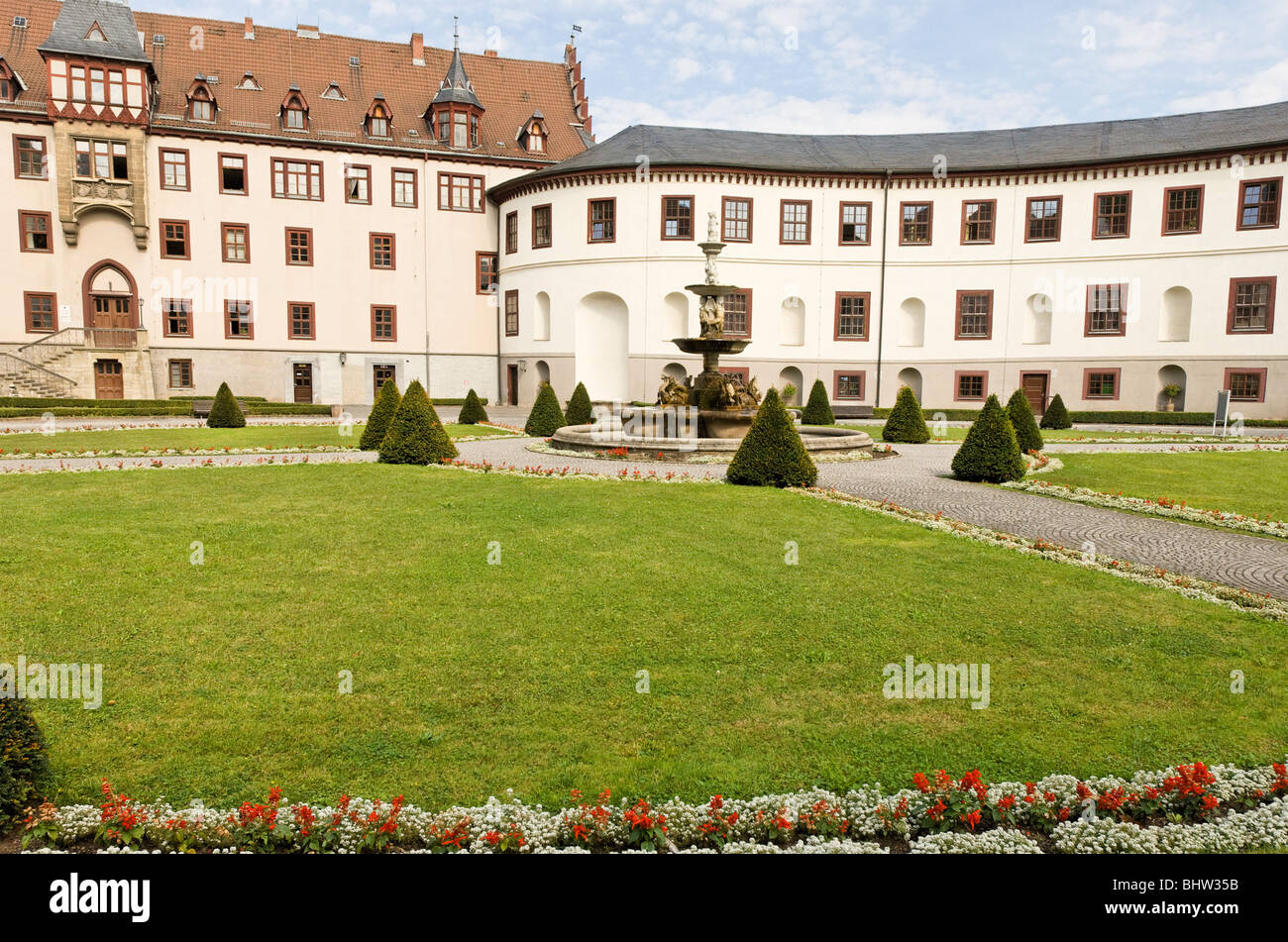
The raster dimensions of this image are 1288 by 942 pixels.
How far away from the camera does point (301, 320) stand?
41094mm

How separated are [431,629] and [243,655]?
1.47 m

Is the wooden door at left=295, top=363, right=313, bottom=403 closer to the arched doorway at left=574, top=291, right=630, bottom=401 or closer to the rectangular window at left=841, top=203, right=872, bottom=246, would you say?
the arched doorway at left=574, top=291, right=630, bottom=401

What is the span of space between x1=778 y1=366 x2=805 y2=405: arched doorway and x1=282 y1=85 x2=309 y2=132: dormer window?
25775mm

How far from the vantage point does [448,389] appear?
43031 millimetres

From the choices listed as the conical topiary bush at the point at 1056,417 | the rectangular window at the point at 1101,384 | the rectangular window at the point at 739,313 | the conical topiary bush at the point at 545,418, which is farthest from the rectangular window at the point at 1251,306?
the conical topiary bush at the point at 545,418

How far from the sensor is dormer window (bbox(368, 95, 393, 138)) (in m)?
41.2

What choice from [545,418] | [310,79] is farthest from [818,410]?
[310,79]

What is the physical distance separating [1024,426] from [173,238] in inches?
1465

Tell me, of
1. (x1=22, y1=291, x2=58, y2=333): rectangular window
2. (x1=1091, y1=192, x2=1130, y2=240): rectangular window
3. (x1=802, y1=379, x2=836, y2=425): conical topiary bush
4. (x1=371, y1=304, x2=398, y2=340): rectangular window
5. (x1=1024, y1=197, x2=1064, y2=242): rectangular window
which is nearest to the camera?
(x1=802, y1=379, x2=836, y2=425): conical topiary bush

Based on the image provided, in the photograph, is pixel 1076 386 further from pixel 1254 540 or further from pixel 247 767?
pixel 247 767

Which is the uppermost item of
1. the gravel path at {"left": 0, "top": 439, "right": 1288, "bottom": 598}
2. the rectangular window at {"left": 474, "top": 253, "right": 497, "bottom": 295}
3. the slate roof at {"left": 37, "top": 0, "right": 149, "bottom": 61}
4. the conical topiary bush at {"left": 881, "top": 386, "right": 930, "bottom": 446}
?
the slate roof at {"left": 37, "top": 0, "right": 149, "bottom": 61}

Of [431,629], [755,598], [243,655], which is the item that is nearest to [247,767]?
[243,655]

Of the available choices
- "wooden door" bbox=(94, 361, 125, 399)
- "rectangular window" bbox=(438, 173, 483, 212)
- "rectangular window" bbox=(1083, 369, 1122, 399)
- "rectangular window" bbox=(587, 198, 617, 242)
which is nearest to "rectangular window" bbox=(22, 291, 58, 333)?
"wooden door" bbox=(94, 361, 125, 399)

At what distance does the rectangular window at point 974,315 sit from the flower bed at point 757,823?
36353mm
